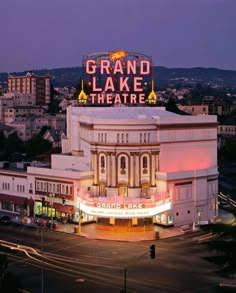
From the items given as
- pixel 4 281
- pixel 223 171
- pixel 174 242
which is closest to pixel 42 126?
pixel 223 171

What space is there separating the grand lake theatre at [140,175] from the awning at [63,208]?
0.42 feet

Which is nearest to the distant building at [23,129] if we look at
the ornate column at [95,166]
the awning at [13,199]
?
the awning at [13,199]

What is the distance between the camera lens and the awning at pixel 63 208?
81.5 m

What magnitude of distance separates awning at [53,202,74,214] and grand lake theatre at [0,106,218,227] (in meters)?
0.13

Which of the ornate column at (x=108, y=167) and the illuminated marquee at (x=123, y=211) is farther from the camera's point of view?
the ornate column at (x=108, y=167)

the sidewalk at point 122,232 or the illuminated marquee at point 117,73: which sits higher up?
the illuminated marquee at point 117,73

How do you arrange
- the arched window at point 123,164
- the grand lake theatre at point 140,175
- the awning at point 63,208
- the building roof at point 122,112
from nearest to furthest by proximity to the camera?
1. the grand lake theatre at point 140,175
2. the arched window at point 123,164
3. the awning at point 63,208
4. the building roof at point 122,112

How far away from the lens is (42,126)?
652 feet

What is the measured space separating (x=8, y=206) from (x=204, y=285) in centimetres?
4686

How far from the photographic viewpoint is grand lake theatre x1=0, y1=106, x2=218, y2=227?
77.2 metres

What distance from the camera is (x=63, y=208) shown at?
271ft

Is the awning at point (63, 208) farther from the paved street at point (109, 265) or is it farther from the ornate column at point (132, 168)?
the ornate column at point (132, 168)

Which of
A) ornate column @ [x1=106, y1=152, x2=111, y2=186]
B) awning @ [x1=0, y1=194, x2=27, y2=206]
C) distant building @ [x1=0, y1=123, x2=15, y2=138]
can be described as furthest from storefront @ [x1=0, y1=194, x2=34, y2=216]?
distant building @ [x1=0, y1=123, x2=15, y2=138]

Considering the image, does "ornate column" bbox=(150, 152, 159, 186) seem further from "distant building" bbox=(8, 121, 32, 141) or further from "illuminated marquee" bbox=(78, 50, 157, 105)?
"distant building" bbox=(8, 121, 32, 141)
